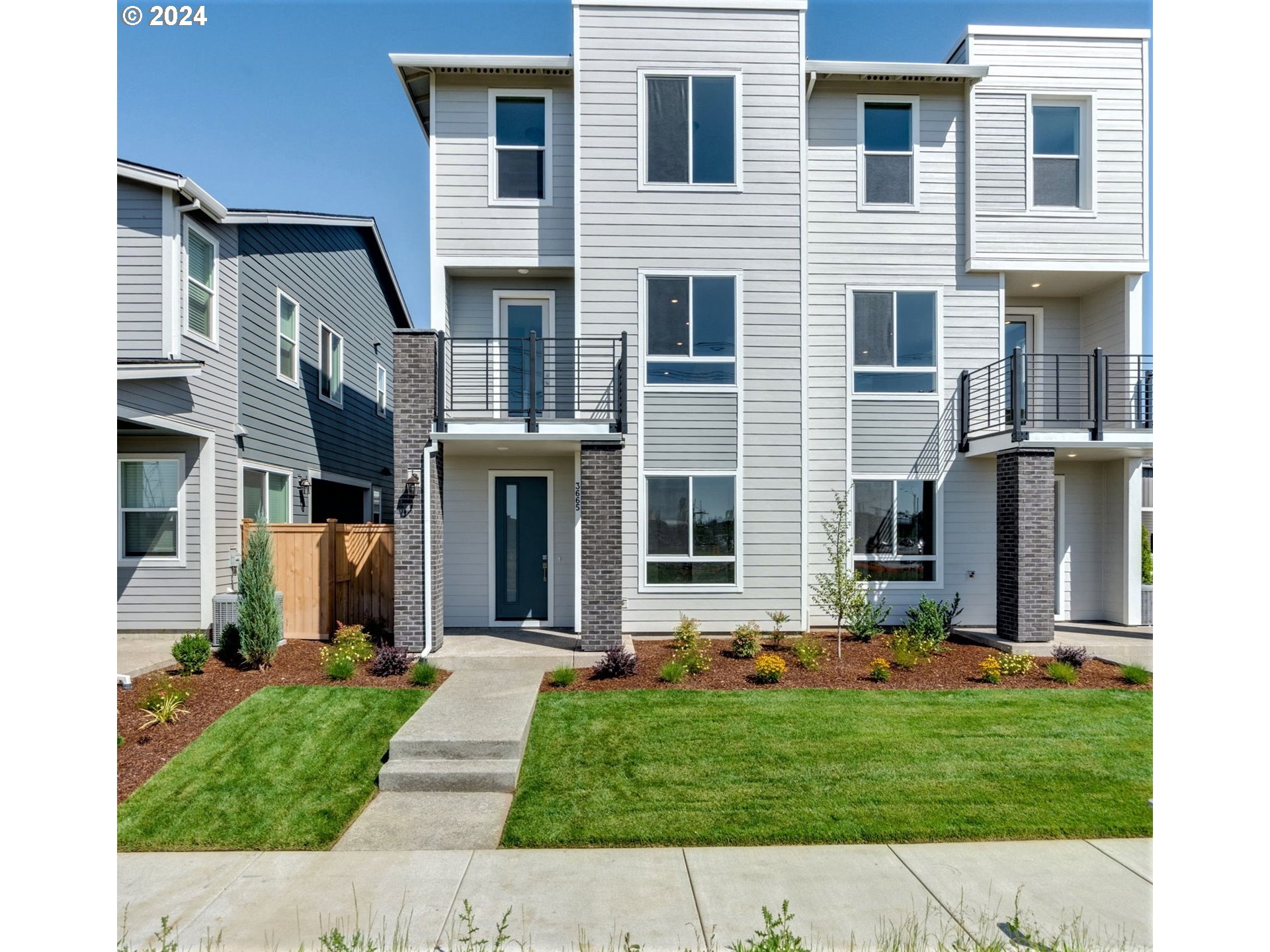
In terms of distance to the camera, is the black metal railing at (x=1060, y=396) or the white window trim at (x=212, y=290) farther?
the black metal railing at (x=1060, y=396)

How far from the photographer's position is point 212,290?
980cm

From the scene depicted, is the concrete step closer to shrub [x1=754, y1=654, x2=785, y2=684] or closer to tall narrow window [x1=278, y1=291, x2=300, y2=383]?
shrub [x1=754, y1=654, x2=785, y2=684]

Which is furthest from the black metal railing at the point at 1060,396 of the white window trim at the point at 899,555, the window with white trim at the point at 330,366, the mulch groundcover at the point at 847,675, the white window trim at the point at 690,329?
the window with white trim at the point at 330,366

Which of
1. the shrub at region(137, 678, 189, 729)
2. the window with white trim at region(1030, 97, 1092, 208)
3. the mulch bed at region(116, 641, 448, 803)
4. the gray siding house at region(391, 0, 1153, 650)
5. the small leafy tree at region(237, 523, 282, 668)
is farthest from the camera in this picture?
the window with white trim at region(1030, 97, 1092, 208)

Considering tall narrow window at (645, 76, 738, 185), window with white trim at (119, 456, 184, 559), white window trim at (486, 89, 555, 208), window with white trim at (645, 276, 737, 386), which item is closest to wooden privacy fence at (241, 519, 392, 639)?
window with white trim at (119, 456, 184, 559)

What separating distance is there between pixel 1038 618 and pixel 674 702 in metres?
5.59

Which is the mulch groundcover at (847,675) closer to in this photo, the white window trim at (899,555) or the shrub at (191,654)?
the white window trim at (899,555)

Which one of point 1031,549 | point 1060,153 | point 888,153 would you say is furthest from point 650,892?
point 1060,153

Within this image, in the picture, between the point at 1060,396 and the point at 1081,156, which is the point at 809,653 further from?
the point at 1081,156

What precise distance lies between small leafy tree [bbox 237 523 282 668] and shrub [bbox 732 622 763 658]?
552 centimetres

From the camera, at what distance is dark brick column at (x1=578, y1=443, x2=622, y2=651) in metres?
8.44

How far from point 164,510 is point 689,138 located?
891 cm

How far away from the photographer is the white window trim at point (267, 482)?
1025 centimetres

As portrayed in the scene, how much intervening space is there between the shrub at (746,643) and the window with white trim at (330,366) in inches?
370
